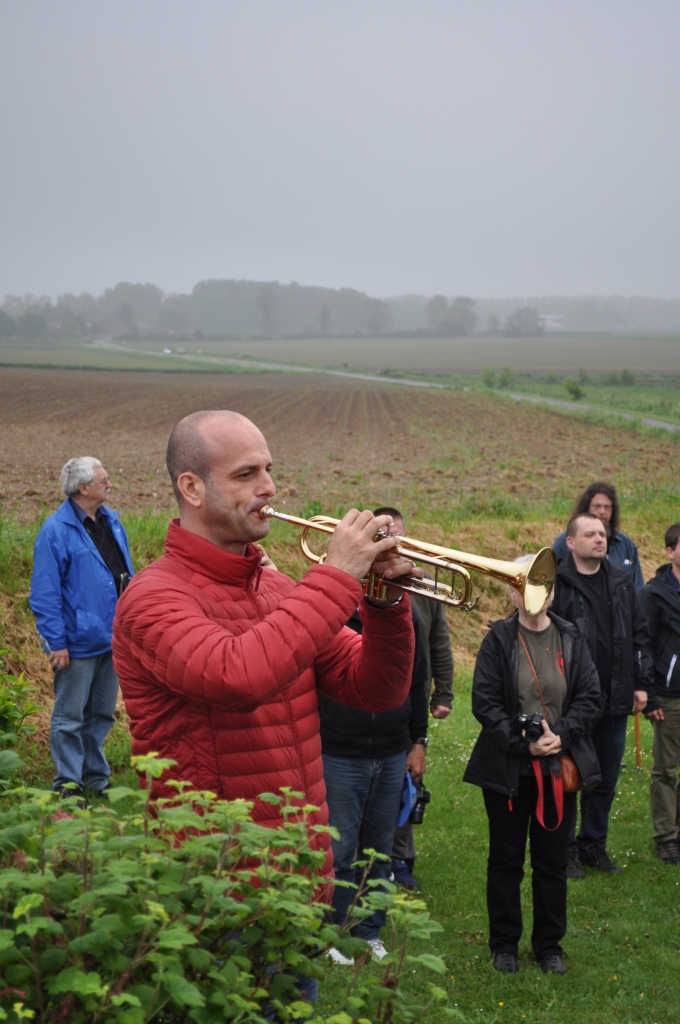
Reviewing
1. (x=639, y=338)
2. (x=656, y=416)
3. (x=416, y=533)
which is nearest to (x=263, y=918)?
(x=416, y=533)

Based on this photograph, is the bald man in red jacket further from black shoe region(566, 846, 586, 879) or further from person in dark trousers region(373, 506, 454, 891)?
black shoe region(566, 846, 586, 879)

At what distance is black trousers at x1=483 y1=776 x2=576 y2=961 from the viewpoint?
219 inches

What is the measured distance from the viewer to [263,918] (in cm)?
202

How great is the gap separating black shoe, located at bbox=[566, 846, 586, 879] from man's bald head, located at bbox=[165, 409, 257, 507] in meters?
5.09

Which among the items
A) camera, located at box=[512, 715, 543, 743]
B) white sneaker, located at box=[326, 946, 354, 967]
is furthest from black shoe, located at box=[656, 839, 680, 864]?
white sneaker, located at box=[326, 946, 354, 967]

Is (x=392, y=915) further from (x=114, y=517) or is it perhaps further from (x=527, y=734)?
(x=114, y=517)

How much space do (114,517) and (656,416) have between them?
3424 cm

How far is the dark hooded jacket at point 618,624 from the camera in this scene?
6930mm

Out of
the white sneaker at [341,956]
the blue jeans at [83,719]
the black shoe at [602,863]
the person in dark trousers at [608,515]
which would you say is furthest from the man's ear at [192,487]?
the person in dark trousers at [608,515]

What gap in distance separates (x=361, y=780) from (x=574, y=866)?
262cm

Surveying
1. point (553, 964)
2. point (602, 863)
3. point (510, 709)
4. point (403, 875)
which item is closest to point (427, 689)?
→ point (510, 709)

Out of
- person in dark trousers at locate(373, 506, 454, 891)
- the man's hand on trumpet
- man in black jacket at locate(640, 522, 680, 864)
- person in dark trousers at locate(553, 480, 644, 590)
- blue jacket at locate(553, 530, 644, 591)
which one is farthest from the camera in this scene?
blue jacket at locate(553, 530, 644, 591)

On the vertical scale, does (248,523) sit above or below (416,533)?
above

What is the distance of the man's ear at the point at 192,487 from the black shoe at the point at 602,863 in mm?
5348
